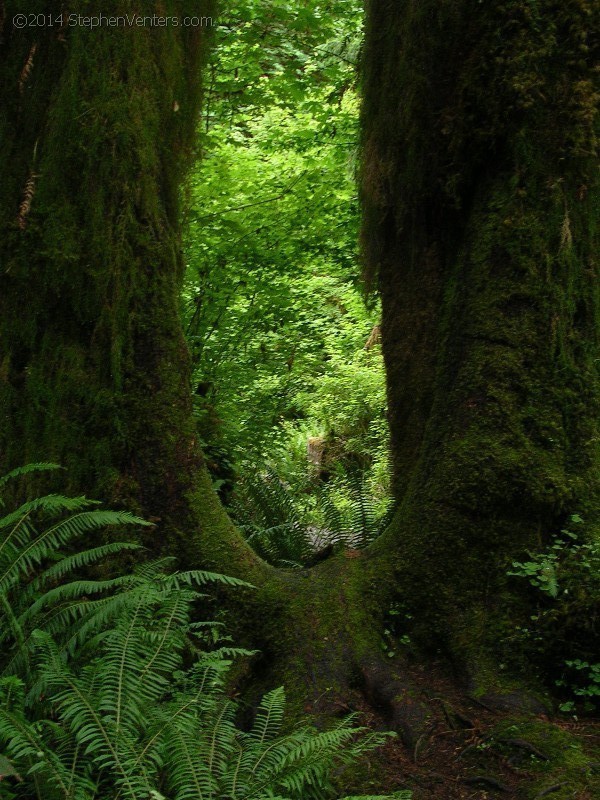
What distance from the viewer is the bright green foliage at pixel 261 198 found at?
7.43 meters

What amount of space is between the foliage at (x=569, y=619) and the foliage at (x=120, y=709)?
95 centimetres

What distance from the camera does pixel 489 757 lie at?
2.94m

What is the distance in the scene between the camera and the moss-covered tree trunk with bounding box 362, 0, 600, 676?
3.53 metres

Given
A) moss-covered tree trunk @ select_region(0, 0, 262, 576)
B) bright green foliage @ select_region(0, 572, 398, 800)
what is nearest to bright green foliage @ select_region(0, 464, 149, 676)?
bright green foliage @ select_region(0, 572, 398, 800)

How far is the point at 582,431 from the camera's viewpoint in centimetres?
366

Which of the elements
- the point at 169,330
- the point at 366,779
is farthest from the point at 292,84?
the point at 366,779

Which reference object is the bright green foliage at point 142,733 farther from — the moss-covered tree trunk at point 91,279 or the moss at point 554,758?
the moss-covered tree trunk at point 91,279

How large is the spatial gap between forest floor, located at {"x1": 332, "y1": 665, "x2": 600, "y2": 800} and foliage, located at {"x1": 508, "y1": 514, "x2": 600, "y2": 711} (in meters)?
0.18

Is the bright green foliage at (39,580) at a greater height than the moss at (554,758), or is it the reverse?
the bright green foliage at (39,580)

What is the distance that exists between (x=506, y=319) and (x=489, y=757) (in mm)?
2080

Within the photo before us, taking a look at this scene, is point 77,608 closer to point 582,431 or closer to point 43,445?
point 43,445

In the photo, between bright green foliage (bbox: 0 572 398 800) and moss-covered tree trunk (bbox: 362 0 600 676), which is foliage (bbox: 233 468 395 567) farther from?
bright green foliage (bbox: 0 572 398 800)

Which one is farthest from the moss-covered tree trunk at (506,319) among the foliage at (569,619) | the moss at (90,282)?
the moss at (90,282)

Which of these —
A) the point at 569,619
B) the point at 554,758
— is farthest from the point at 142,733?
the point at 569,619
